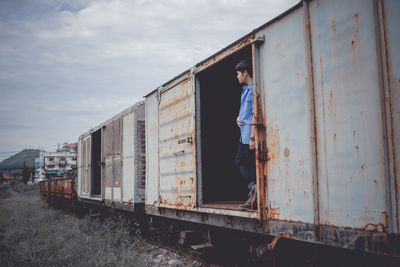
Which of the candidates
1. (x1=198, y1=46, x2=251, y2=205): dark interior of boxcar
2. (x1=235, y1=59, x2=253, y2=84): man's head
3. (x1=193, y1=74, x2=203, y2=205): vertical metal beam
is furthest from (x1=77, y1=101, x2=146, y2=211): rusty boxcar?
(x1=235, y1=59, x2=253, y2=84): man's head

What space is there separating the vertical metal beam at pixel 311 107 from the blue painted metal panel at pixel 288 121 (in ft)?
0.12

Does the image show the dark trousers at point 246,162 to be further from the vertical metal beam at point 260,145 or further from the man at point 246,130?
the vertical metal beam at point 260,145

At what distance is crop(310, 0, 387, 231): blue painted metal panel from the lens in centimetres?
231

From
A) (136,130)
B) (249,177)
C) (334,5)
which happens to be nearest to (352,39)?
(334,5)

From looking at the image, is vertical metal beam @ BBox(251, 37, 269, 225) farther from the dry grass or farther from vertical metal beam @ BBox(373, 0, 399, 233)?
the dry grass

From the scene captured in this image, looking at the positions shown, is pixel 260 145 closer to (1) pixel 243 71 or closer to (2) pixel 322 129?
(2) pixel 322 129

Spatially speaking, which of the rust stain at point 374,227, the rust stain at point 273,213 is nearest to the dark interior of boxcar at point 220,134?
the rust stain at point 273,213

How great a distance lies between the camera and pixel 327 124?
2676mm

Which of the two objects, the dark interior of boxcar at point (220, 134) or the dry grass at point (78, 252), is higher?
the dark interior of boxcar at point (220, 134)

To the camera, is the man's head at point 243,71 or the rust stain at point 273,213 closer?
the rust stain at point 273,213

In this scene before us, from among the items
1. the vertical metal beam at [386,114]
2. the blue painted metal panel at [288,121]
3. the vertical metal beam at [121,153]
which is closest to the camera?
the vertical metal beam at [386,114]

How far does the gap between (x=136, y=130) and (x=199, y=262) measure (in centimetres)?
331

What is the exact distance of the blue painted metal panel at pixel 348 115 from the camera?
231cm

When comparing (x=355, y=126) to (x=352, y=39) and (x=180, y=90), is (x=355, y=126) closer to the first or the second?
(x=352, y=39)
